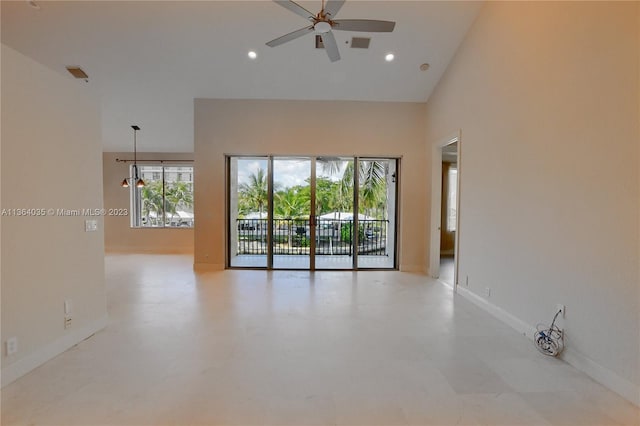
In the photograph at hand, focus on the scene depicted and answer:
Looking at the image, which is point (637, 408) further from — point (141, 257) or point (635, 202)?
point (141, 257)

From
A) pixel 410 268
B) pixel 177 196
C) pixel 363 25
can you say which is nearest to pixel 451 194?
pixel 410 268

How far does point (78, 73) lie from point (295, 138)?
3645 millimetres

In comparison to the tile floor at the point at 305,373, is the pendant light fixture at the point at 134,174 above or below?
above

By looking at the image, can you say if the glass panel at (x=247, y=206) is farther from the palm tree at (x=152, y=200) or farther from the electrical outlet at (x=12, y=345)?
the electrical outlet at (x=12, y=345)

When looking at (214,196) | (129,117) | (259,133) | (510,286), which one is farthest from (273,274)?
(129,117)

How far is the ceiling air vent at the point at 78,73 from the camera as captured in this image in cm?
471

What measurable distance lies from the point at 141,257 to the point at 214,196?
290cm

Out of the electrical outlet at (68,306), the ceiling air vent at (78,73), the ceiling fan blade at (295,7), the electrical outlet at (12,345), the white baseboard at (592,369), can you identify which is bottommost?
the white baseboard at (592,369)

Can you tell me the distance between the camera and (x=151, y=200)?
802 centimetres

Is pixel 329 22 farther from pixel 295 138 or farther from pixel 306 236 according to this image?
pixel 306 236

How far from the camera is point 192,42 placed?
422 centimetres

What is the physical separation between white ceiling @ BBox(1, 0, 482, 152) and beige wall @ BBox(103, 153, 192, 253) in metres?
2.26

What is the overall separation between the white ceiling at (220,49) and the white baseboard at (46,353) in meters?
2.39

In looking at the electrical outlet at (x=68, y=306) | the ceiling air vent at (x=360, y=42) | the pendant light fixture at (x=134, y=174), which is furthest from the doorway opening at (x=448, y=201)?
the pendant light fixture at (x=134, y=174)
